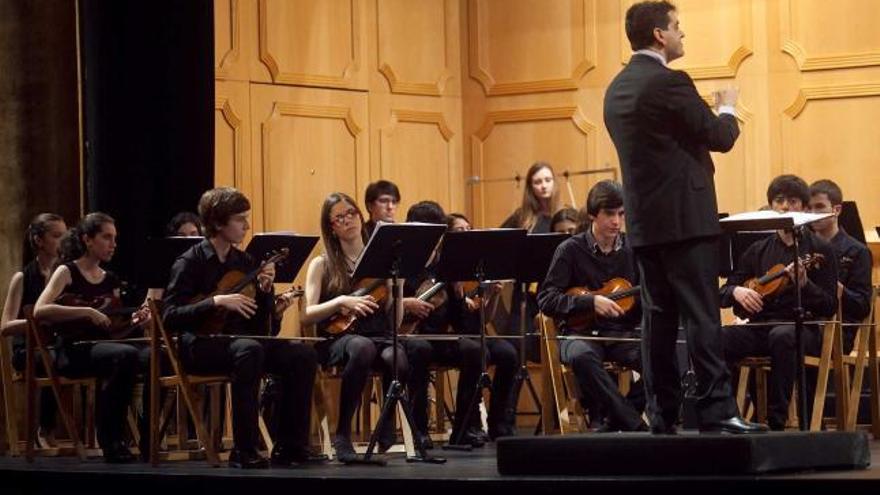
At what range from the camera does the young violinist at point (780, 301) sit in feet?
24.3

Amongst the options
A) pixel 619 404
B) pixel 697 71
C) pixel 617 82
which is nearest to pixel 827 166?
pixel 697 71

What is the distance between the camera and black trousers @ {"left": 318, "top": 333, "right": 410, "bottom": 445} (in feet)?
22.9

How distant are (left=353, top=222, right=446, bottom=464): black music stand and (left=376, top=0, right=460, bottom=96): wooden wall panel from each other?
142 inches

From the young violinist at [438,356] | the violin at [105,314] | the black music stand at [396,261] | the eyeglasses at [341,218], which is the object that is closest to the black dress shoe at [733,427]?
the black music stand at [396,261]

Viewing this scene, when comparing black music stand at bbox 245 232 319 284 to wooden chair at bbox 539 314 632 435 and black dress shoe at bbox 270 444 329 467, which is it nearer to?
black dress shoe at bbox 270 444 329 467

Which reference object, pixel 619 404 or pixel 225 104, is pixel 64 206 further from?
pixel 619 404

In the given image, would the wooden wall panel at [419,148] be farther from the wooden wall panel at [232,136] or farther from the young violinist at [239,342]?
the young violinist at [239,342]

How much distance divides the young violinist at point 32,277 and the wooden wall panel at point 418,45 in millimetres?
2799

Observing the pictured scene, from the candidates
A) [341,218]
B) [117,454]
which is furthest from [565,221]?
[117,454]

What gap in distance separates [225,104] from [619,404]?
3.53 metres

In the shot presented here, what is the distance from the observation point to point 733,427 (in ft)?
18.0

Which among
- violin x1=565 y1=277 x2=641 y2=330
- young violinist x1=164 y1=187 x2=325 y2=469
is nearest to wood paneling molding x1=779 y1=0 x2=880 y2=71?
violin x1=565 y1=277 x2=641 y2=330

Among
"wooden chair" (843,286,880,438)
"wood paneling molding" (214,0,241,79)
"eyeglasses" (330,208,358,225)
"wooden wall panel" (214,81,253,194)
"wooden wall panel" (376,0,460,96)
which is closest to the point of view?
"eyeglasses" (330,208,358,225)

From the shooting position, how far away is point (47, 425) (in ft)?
28.1
